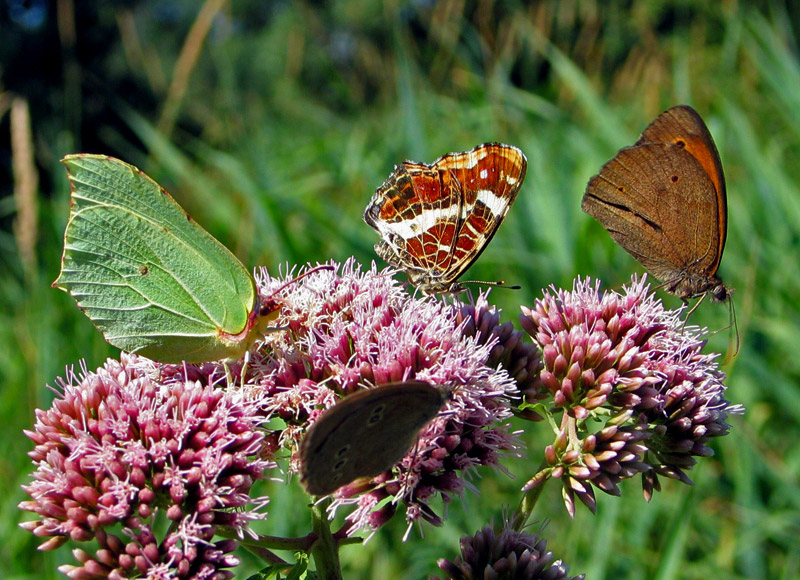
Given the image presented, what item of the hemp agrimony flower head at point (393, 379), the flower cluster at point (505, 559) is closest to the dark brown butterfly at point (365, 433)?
the hemp agrimony flower head at point (393, 379)

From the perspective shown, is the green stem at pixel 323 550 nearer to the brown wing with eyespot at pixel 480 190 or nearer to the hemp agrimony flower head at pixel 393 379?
the hemp agrimony flower head at pixel 393 379

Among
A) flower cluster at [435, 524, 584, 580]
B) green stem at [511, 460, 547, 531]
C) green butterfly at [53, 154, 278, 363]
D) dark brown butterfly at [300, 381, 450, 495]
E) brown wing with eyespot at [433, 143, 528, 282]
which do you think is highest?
brown wing with eyespot at [433, 143, 528, 282]

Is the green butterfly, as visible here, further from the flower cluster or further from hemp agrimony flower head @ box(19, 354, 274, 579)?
the flower cluster

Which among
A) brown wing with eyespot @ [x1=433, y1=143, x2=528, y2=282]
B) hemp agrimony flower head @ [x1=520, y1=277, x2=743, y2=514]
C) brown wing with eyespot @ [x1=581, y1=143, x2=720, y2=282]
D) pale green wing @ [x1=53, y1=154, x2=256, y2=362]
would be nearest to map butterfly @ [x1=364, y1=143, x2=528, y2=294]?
brown wing with eyespot @ [x1=433, y1=143, x2=528, y2=282]

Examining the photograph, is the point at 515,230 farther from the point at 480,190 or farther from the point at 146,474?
the point at 146,474

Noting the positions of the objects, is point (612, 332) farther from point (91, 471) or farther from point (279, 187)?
point (279, 187)

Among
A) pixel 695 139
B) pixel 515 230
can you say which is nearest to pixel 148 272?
pixel 695 139

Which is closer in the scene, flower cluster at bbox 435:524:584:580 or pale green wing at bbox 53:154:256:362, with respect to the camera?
flower cluster at bbox 435:524:584:580
